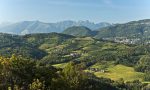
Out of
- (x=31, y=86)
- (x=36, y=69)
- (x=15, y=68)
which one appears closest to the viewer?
(x=31, y=86)

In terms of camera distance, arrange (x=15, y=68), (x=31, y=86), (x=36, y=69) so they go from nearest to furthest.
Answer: (x=31, y=86) < (x=15, y=68) < (x=36, y=69)

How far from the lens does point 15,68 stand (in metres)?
108

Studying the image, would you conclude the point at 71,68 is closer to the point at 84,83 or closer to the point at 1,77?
the point at 84,83

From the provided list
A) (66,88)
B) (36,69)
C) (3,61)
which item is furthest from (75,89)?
(3,61)

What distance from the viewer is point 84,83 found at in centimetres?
→ 12106

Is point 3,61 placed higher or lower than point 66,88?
higher

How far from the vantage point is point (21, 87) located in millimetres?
102750

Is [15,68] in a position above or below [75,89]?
above

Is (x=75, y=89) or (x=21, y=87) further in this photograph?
(x=75, y=89)

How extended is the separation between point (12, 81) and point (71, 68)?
20.3m

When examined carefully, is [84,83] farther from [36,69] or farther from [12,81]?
[12,81]

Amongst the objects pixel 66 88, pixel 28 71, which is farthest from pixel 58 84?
pixel 28 71

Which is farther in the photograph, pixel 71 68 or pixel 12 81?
pixel 71 68

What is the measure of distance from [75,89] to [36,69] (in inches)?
532
